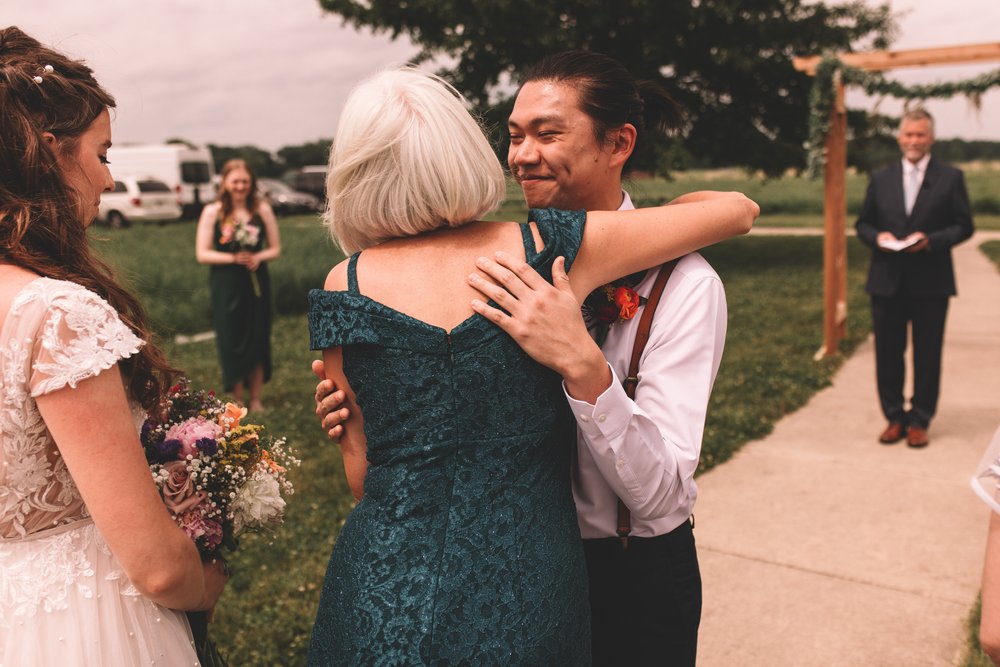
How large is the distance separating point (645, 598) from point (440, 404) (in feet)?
2.74

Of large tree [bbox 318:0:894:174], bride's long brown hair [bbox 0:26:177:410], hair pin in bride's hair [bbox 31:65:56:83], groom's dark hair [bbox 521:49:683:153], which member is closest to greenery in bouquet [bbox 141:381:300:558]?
bride's long brown hair [bbox 0:26:177:410]

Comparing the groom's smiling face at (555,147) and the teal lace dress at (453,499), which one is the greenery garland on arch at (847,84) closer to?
the groom's smiling face at (555,147)

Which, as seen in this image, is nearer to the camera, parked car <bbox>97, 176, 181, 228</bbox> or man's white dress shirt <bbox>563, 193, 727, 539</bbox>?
man's white dress shirt <bbox>563, 193, 727, 539</bbox>

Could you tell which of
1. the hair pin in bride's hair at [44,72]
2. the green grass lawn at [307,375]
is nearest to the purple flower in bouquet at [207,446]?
the green grass lawn at [307,375]

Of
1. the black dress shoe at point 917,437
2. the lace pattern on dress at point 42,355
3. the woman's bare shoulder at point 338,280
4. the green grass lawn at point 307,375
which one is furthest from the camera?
the black dress shoe at point 917,437

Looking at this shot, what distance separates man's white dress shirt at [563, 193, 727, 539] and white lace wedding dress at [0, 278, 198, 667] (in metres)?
0.92

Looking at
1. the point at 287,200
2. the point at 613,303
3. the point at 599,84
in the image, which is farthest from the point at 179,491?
the point at 287,200

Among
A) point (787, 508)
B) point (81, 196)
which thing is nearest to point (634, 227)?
point (81, 196)

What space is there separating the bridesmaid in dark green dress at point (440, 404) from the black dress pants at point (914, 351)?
206 inches

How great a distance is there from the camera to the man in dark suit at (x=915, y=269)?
6.04m

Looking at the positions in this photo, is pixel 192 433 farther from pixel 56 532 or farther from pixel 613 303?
pixel 613 303

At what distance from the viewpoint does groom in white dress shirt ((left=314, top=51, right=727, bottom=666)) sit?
1.67 m

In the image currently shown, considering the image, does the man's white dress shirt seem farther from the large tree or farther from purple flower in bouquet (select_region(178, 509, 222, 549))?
the large tree

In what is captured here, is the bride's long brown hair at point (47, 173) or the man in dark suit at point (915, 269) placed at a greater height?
the bride's long brown hair at point (47, 173)
